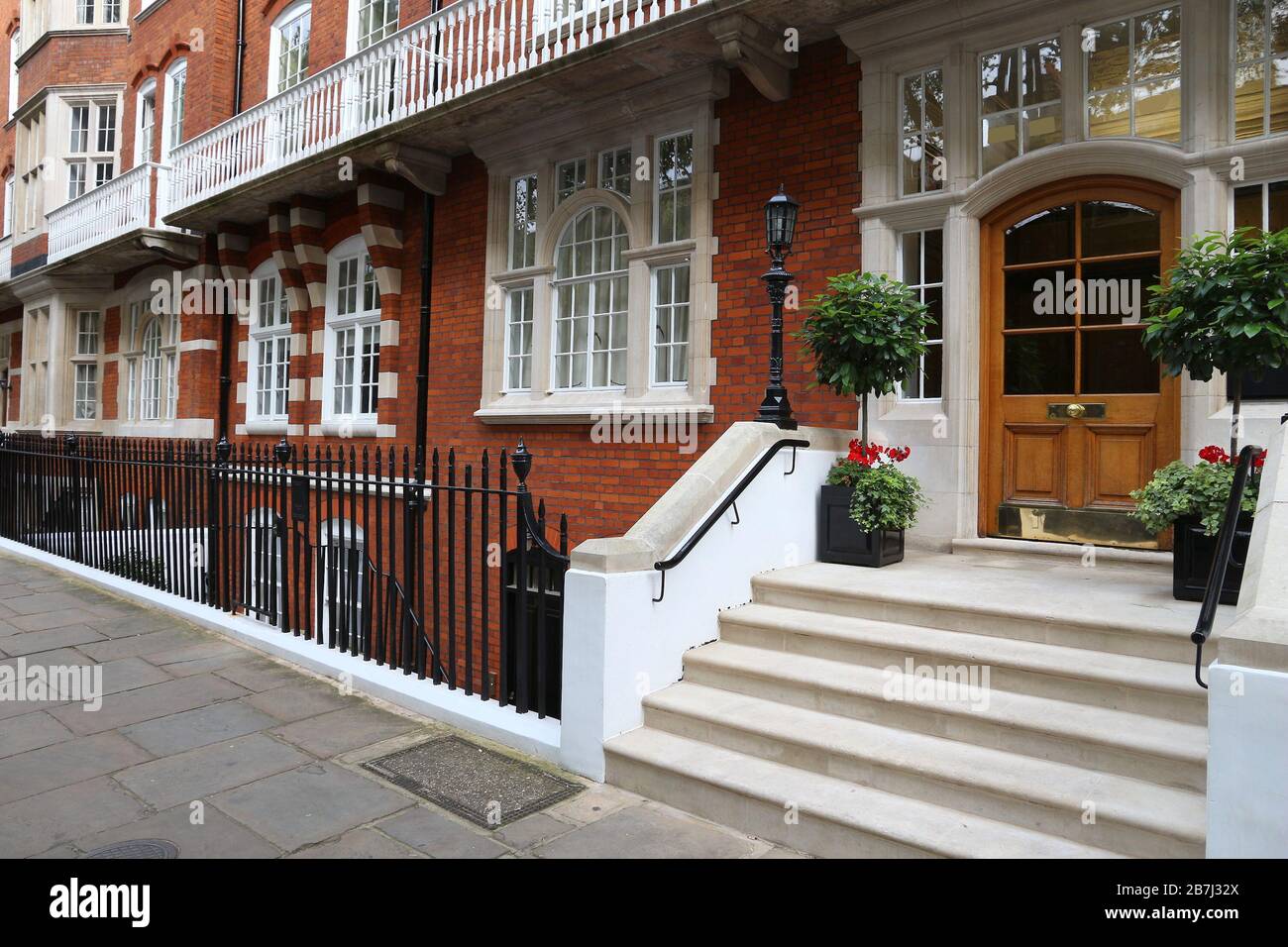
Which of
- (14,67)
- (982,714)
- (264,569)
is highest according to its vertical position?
(14,67)

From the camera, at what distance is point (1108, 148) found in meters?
5.88

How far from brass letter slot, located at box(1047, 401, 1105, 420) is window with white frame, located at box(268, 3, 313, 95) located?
1183 cm

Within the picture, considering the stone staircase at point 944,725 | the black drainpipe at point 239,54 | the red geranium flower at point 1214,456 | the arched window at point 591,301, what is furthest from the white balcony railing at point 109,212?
the red geranium flower at point 1214,456

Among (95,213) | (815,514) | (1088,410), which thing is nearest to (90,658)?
(815,514)

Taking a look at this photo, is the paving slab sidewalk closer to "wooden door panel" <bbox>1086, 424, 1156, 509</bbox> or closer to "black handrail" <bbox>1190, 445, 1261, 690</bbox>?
"black handrail" <bbox>1190, 445, 1261, 690</bbox>

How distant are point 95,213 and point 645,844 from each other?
17.0 metres

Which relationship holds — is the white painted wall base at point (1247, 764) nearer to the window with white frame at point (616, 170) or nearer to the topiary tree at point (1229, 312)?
the topiary tree at point (1229, 312)

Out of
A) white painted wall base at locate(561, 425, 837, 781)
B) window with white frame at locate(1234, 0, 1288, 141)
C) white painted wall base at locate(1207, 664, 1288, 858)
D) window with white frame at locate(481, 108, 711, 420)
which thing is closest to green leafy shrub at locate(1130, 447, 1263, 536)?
white painted wall base at locate(1207, 664, 1288, 858)

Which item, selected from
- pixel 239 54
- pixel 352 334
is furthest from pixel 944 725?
pixel 239 54

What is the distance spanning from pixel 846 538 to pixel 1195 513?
2.08m

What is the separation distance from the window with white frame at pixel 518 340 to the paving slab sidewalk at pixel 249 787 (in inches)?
182

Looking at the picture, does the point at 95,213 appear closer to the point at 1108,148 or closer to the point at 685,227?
the point at 685,227

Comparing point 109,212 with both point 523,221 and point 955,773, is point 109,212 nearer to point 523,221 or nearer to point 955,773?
point 523,221

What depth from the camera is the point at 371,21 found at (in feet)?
38.9
